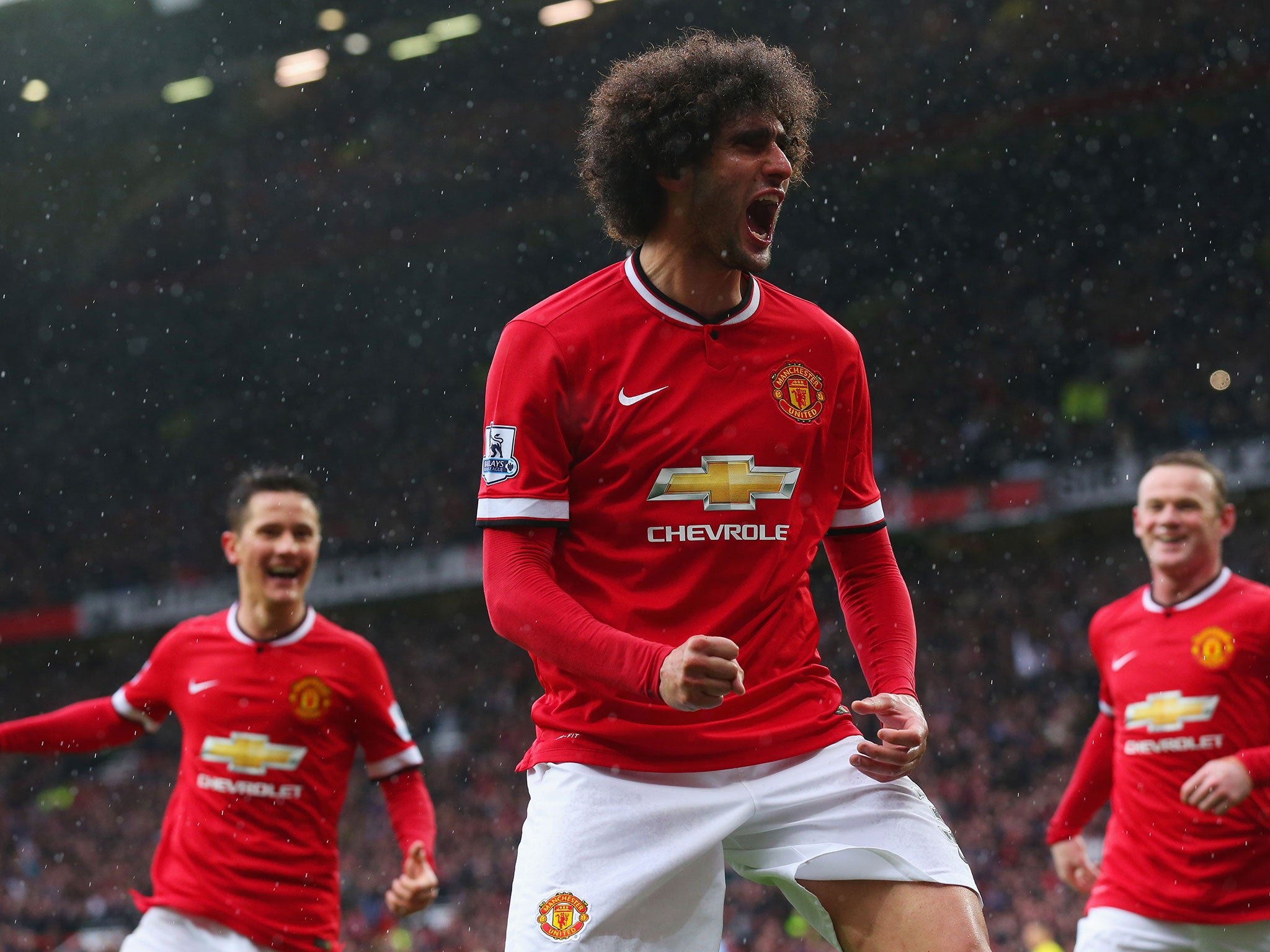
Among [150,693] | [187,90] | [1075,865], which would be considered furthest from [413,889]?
[187,90]

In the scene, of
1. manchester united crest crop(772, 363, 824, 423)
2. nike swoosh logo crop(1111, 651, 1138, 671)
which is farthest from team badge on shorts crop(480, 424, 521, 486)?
nike swoosh logo crop(1111, 651, 1138, 671)

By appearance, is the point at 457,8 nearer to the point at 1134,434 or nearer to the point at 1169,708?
the point at 1134,434

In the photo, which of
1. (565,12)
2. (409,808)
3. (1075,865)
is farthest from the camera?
(565,12)

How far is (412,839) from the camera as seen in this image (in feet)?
14.8

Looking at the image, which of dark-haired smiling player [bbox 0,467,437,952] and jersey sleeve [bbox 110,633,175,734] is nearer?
dark-haired smiling player [bbox 0,467,437,952]

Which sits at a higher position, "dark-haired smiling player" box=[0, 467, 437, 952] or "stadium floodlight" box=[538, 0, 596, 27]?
"stadium floodlight" box=[538, 0, 596, 27]

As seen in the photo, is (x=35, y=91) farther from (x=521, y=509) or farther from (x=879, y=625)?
(x=879, y=625)

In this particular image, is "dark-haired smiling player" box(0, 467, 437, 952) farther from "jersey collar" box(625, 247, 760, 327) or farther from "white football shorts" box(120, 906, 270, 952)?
"jersey collar" box(625, 247, 760, 327)

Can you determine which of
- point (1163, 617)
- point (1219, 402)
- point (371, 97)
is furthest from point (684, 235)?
point (371, 97)

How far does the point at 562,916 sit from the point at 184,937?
2.58 metres

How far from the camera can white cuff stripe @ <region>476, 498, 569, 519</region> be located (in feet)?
8.30

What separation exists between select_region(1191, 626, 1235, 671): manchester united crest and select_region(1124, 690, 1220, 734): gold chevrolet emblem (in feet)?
0.38

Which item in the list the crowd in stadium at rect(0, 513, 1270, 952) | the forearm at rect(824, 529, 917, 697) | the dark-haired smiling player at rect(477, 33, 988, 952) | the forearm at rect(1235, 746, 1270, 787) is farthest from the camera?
the crowd in stadium at rect(0, 513, 1270, 952)

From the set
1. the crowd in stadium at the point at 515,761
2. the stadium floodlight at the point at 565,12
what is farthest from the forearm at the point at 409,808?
the stadium floodlight at the point at 565,12
